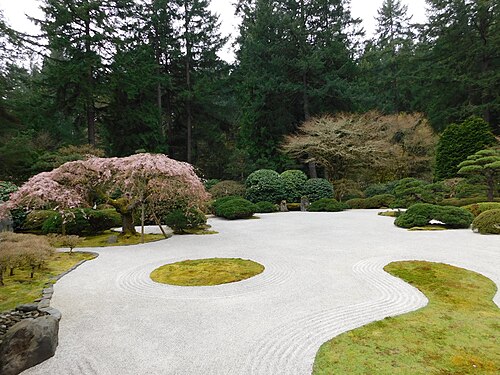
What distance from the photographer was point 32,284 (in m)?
4.98

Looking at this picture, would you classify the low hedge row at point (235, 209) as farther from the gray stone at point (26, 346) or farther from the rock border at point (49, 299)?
the gray stone at point (26, 346)

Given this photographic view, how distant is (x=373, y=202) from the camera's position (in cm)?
1738

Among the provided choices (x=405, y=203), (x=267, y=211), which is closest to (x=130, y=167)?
(x=267, y=211)

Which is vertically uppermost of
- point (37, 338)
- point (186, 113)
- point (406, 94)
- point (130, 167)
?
point (406, 94)

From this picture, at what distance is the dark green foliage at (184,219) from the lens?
10.2 metres

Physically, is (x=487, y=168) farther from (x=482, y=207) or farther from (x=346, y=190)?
(x=346, y=190)

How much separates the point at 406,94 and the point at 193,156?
1988cm

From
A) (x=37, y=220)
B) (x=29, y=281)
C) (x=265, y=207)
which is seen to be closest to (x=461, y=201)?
(x=265, y=207)

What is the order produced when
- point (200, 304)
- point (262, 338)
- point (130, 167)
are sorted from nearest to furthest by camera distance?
point (262, 338) < point (200, 304) < point (130, 167)

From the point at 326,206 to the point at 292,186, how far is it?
8.65 feet

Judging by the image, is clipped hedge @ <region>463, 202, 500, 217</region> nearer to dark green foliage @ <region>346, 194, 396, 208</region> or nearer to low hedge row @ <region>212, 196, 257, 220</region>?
dark green foliage @ <region>346, 194, 396, 208</region>

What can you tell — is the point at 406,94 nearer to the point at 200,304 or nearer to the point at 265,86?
the point at 265,86

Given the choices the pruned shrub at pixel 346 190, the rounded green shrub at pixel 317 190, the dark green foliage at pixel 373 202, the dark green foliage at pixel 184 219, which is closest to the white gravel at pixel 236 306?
the dark green foliage at pixel 184 219

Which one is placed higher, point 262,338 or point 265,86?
point 265,86
